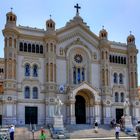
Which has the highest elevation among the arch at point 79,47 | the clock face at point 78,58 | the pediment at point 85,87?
the arch at point 79,47

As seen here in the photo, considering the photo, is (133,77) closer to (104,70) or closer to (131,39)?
(104,70)

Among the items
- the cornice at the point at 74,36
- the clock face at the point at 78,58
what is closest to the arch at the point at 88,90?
A: the clock face at the point at 78,58

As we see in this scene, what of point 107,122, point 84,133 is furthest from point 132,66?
point 84,133

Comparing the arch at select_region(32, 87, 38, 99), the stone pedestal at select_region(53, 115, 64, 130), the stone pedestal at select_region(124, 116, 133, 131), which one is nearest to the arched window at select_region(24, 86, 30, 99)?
the arch at select_region(32, 87, 38, 99)

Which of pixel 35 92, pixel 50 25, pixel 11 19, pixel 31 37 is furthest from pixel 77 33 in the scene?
pixel 35 92

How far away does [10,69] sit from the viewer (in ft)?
177

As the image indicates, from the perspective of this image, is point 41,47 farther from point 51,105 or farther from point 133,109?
point 133,109

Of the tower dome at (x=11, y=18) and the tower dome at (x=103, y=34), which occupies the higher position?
the tower dome at (x=11, y=18)

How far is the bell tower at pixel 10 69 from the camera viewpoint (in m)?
52.3

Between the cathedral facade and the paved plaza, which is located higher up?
the cathedral facade

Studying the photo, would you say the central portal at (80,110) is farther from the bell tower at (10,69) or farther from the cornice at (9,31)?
the cornice at (9,31)

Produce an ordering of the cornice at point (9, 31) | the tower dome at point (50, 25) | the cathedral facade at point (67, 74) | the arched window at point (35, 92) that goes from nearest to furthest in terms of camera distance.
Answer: the cathedral facade at point (67, 74)
the cornice at point (9, 31)
the arched window at point (35, 92)
the tower dome at point (50, 25)

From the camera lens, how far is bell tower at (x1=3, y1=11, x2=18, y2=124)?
52344mm

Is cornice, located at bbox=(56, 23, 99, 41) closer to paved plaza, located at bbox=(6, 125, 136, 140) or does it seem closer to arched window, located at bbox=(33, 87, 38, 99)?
arched window, located at bbox=(33, 87, 38, 99)
